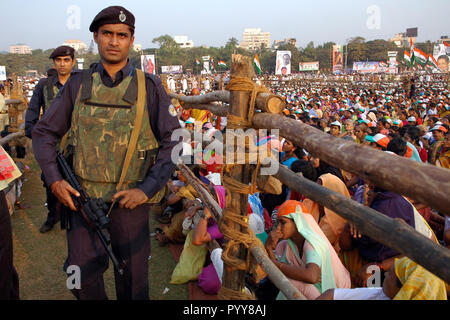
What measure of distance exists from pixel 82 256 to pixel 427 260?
64.9 inches

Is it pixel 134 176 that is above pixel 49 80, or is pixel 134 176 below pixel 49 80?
below

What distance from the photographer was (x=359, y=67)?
4338 cm

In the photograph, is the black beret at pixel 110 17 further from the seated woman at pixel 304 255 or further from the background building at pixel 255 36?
the background building at pixel 255 36

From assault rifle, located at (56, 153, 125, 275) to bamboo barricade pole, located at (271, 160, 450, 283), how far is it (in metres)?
1.02

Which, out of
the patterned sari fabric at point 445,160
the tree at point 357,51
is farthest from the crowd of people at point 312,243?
the tree at point 357,51

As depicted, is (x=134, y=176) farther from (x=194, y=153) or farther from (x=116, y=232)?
(x=194, y=153)

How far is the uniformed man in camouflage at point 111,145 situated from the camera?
188 cm

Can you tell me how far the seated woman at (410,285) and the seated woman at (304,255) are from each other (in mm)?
495

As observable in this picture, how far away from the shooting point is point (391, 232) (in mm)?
1159

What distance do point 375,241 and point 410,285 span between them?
1163 millimetres

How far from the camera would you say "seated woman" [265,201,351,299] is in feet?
7.60

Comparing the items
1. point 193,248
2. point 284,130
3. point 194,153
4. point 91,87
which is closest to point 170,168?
point 91,87

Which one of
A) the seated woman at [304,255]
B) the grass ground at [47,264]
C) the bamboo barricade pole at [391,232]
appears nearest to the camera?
the bamboo barricade pole at [391,232]

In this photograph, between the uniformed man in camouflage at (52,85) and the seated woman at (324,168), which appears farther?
the seated woman at (324,168)
